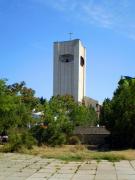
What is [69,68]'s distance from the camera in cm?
15900

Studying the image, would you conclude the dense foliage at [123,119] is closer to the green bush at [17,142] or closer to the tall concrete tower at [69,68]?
the green bush at [17,142]

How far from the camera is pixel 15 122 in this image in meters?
56.1

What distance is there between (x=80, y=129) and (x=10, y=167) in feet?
147

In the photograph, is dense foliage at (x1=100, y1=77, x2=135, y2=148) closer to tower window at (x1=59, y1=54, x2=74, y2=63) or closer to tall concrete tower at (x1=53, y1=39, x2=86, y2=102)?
tall concrete tower at (x1=53, y1=39, x2=86, y2=102)

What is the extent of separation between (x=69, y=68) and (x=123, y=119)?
11243 cm

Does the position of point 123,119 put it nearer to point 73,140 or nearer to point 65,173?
point 73,140

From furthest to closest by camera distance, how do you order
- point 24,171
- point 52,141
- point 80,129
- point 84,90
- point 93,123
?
point 84,90 → point 93,123 → point 80,129 → point 52,141 → point 24,171

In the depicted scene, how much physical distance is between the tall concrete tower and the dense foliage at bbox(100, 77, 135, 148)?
10106 cm

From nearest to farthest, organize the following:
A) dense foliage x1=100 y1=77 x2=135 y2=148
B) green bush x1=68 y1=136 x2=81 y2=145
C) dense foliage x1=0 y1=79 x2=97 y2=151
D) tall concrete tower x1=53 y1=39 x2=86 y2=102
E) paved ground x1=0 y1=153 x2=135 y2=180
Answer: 1. paved ground x1=0 y1=153 x2=135 y2=180
2. dense foliage x1=0 y1=79 x2=97 y2=151
3. dense foliage x1=100 y1=77 x2=135 y2=148
4. green bush x1=68 y1=136 x2=81 y2=145
5. tall concrete tower x1=53 y1=39 x2=86 y2=102

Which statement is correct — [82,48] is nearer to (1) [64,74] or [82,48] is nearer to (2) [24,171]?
(1) [64,74]

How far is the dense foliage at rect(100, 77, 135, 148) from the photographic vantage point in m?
46.9

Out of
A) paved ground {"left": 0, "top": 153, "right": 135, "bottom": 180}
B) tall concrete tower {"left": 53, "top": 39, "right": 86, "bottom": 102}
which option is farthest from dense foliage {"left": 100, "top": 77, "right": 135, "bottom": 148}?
tall concrete tower {"left": 53, "top": 39, "right": 86, "bottom": 102}

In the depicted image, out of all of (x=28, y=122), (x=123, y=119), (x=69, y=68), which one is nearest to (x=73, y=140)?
(x=123, y=119)

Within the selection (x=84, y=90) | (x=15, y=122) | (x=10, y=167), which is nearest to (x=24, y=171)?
(x=10, y=167)
